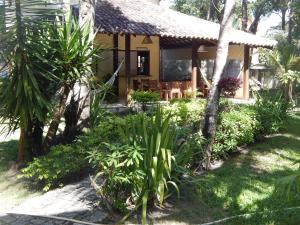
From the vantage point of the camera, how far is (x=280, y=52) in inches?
469

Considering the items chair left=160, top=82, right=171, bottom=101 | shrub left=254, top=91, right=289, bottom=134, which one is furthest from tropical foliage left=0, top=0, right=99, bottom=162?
chair left=160, top=82, right=171, bottom=101

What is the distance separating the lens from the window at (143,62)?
17.0 meters

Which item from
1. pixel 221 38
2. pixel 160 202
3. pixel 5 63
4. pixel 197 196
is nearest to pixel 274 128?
pixel 221 38

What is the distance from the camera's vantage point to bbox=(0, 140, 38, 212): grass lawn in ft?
19.2

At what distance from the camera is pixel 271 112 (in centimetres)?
925

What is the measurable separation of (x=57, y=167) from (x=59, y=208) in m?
1.00

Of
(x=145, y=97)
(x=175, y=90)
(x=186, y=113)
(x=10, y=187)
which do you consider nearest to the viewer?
(x=10, y=187)

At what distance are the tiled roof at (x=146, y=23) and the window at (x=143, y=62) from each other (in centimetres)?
167

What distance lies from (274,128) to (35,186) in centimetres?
545

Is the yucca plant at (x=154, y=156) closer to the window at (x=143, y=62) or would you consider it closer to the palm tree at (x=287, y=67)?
the palm tree at (x=287, y=67)

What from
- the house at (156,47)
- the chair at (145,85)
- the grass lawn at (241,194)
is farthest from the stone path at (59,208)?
the chair at (145,85)

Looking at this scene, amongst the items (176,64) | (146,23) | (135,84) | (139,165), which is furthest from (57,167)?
(176,64)

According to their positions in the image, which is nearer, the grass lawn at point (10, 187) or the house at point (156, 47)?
the grass lawn at point (10, 187)

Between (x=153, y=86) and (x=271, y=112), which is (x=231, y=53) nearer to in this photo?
(x=153, y=86)
